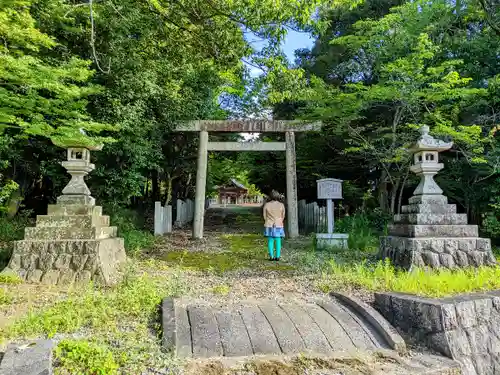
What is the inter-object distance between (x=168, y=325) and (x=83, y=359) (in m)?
0.87

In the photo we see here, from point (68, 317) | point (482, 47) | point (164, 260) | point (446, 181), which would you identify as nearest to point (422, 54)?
point (482, 47)

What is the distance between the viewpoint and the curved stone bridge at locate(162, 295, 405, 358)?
3.40 m

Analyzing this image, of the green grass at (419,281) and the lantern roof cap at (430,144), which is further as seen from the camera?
the lantern roof cap at (430,144)

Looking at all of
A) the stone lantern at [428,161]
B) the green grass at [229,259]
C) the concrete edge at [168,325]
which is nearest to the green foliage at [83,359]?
the concrete edge at [168,325]

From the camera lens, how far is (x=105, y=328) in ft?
11.3

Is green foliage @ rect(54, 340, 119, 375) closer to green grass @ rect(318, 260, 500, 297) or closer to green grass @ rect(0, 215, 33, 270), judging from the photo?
green grass @ rect(318, 260, 500, 297)

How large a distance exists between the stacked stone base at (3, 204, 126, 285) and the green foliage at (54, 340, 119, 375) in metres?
2.33

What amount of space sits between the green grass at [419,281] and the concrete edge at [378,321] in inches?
21.8

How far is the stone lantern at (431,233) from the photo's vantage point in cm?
576

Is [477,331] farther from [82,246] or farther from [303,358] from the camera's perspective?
[82,246]

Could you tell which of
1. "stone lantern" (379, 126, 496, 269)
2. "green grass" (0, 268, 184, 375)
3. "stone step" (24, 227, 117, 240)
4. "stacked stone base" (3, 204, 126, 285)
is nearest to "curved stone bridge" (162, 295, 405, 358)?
"green grass" (0, 268, 184, 375)

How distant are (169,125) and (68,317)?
7326mm

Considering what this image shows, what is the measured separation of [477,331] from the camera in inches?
151

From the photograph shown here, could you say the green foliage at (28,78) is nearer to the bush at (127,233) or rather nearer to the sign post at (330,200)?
the bush at (127,233)
